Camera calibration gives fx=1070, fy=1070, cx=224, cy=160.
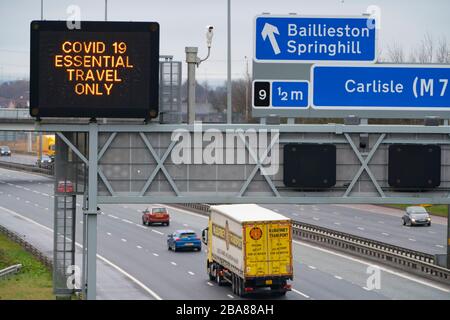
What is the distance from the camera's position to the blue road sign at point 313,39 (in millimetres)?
26328

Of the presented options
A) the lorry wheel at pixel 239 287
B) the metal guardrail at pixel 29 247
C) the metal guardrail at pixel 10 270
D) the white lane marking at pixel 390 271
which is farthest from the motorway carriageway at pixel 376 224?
the metal guardrail at pixel 10 270

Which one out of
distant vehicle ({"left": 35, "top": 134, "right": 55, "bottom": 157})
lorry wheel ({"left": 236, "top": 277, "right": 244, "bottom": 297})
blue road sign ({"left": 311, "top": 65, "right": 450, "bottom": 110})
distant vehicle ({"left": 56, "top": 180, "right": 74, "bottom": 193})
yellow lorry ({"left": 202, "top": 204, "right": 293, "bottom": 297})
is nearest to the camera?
blue road sign ({"left": 311, "top": 65, "right": 450, "bottom": 110})

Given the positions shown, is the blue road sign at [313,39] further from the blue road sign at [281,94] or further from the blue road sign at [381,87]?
the blue road sign at [281,94]

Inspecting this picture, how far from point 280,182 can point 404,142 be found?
10.9ft

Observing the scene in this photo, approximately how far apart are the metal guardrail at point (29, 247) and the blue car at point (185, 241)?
336 inches

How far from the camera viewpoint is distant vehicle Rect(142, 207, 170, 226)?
82500 mm

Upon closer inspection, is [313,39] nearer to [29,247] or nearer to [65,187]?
[65,187]

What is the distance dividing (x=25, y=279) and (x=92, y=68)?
28.7 m

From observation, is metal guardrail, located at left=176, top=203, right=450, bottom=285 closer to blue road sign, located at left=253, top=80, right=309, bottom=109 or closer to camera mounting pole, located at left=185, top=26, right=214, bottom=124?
blue road sign, located at left=253, top=80, right=309, bottom=109

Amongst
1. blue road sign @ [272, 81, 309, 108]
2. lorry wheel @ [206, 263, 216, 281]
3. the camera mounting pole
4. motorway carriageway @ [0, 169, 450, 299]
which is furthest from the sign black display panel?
lorry wheel @ [206, 263, 216, 281]

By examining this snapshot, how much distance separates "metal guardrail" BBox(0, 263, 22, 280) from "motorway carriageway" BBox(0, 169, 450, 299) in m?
5.41

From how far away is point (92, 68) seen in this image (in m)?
25.2
